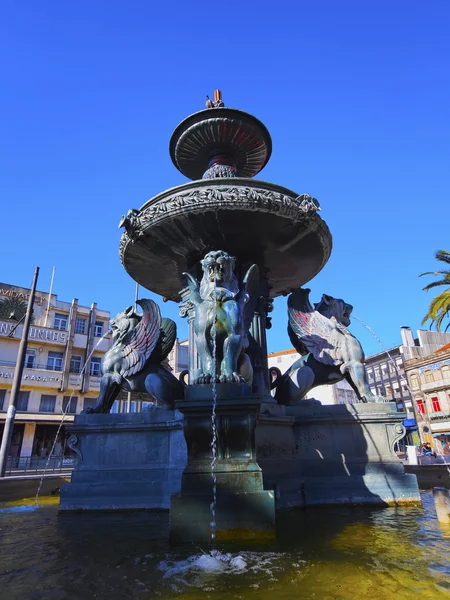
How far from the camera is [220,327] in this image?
16.8ft

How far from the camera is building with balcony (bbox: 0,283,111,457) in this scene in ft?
104

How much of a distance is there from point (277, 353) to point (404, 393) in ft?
56.2

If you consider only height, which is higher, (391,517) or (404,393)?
(404,393)

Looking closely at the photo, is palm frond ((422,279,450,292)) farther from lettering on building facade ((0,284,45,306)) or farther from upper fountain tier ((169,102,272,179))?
lettering on building facade ((0,284,45,306))

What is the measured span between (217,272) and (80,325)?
35711 mm

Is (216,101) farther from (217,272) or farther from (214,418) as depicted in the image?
(214,418)

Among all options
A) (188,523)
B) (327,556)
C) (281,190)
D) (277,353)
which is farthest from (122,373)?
(277,353)

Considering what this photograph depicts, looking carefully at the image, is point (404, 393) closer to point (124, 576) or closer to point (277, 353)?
point (277, 353)

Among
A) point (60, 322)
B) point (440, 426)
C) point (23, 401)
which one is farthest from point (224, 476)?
point (440, 426)

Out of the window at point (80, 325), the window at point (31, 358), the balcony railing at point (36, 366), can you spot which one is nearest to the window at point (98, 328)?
the window at point (80, 325)

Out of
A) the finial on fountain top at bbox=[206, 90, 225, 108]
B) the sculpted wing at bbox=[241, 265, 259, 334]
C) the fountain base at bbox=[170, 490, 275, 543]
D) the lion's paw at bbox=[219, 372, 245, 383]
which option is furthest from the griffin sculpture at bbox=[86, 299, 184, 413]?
the finial on fountain top at bbox=[206, 90, 225, 108]

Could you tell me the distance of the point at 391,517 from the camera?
4812 mm

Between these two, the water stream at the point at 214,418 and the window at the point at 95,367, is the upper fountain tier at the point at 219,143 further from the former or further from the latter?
the window at the point at 95,367

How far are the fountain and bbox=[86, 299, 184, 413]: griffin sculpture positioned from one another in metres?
0.02
